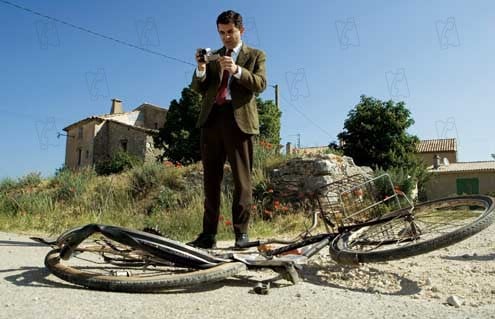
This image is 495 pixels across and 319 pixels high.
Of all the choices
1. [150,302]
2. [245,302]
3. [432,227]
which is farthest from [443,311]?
[432,227]

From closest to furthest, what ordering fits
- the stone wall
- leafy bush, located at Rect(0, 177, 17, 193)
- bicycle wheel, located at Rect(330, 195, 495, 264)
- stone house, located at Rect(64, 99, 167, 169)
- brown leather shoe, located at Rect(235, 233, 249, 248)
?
bicycle wheel, located at Rect(330, 195, 495, 264) → brown leather shoe, located at Rect(235, 233, 249, 248) → the stone wall → leafy bush, located at Rect(0, 177, 17, 193) → stone house, located at Rect(64, 99, 167, 169)

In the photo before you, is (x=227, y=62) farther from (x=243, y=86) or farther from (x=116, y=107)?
(x=116, y=107)

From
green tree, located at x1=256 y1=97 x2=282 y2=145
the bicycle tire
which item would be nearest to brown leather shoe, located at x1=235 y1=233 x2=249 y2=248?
the bicycle tire

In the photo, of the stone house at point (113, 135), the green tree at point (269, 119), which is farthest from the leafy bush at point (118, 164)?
the green tree at point (269, 119)

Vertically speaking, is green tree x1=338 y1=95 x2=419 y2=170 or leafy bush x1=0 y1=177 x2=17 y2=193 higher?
green tree x1=338 y1=95 x2=419 y2=170

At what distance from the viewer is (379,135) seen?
22.5 m

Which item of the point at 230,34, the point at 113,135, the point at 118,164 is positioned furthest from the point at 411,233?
the point at 113,135

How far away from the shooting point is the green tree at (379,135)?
21.8 m

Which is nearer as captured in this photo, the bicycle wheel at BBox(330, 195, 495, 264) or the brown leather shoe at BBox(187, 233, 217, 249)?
the bicycle wheel at BBox(330, 195, 495, 264)

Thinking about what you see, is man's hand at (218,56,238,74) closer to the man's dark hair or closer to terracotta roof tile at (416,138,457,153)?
the man's dark hair

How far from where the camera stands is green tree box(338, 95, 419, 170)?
21.8 m

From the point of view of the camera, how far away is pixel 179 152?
22484mm

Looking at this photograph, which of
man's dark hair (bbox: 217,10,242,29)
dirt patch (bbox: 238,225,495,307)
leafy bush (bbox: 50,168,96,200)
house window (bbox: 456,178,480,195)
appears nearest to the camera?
dirt patch (bbox: 238,225,495,307)

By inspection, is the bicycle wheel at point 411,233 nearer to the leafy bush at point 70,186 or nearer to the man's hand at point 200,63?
the man's hand at point 200,63
